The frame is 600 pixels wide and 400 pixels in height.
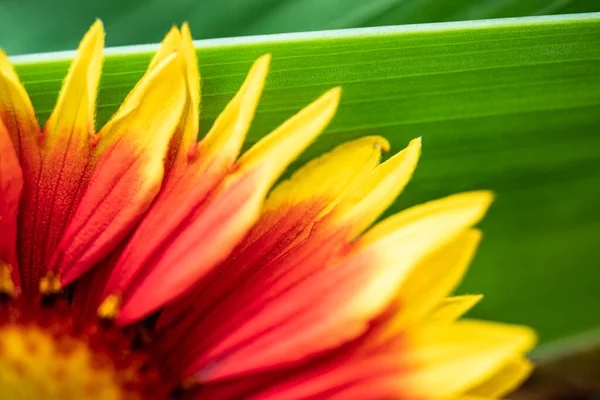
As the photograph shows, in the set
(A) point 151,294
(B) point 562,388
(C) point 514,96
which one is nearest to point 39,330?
(A) point 151,294

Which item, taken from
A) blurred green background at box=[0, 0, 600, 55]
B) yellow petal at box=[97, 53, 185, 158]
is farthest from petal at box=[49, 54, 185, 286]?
blurred green background at box=[0, 0, 600, 55]

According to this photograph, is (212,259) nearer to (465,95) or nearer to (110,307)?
(110,307)

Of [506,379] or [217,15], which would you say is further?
[217,15]

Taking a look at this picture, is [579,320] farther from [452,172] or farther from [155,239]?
[155,239]

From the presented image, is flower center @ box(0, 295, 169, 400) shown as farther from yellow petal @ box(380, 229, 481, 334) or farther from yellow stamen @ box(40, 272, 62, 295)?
yellow petal @ box(380, 229, 481, 334)

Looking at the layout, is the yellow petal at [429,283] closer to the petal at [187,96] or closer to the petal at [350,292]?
the petal at [350,292]

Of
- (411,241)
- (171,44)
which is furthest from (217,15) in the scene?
(411,241)

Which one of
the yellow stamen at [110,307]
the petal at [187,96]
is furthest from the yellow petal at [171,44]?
the yellow stamen at [110,307]
